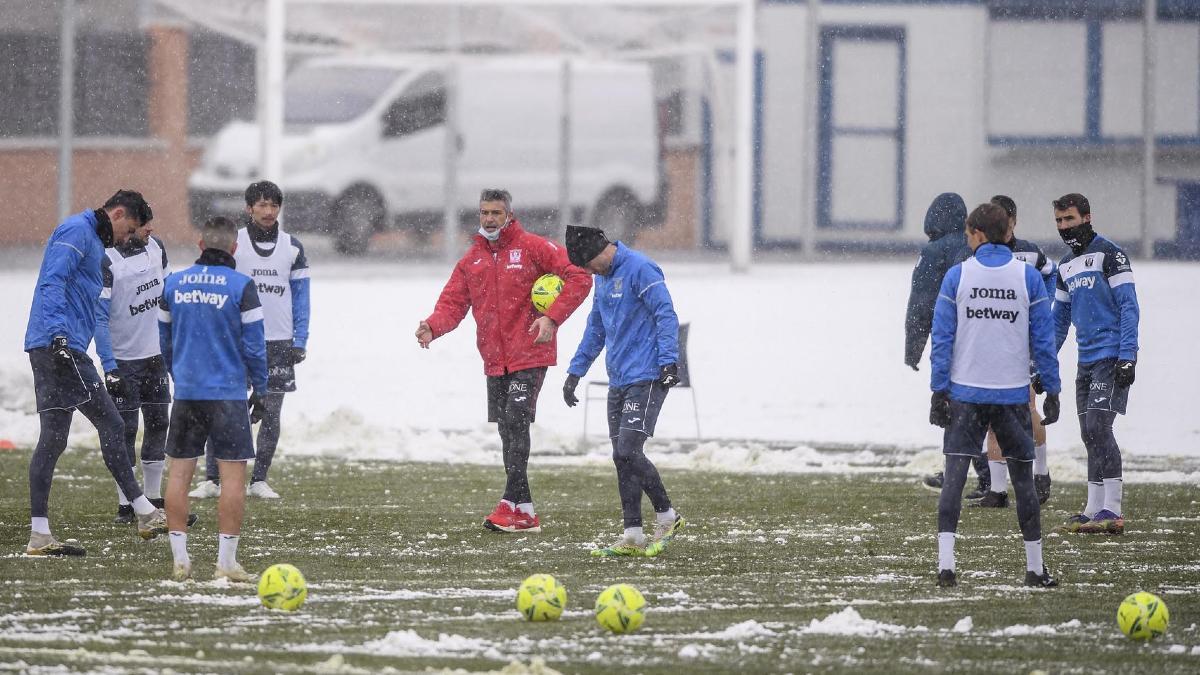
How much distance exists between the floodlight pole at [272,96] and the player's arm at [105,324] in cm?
1104

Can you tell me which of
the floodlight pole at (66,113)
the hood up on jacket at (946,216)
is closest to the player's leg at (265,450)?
the hood up on jacket at (946,216)

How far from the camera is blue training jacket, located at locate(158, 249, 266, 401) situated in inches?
A: 336

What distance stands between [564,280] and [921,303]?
2.85m

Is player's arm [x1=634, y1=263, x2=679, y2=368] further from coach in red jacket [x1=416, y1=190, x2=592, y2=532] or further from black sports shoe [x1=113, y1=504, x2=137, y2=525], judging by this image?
black sports shoe [x1=113, y1=504, x2=137, y2=525]

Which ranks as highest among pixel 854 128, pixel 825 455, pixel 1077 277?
pixel 854 128

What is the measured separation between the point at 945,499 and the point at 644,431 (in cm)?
180

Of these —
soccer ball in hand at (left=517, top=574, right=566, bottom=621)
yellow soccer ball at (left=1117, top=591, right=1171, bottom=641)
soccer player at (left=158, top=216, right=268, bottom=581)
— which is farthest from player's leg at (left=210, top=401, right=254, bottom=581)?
yellow soccer ball at (left=1117, top=591, right=1171, bottom=641)

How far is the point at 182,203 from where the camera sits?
22.9 metres

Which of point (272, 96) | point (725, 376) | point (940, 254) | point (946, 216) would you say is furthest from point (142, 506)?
point (272, 96)

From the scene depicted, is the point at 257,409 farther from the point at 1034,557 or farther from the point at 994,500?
the point at 994,500

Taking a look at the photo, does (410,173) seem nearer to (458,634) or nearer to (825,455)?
(825,455)

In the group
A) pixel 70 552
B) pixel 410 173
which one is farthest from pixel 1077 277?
pixel 410 173

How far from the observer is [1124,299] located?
10.5 metres

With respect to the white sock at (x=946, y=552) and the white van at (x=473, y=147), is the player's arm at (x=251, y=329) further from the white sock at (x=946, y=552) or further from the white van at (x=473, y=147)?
the white van at (x=473, y=147)
